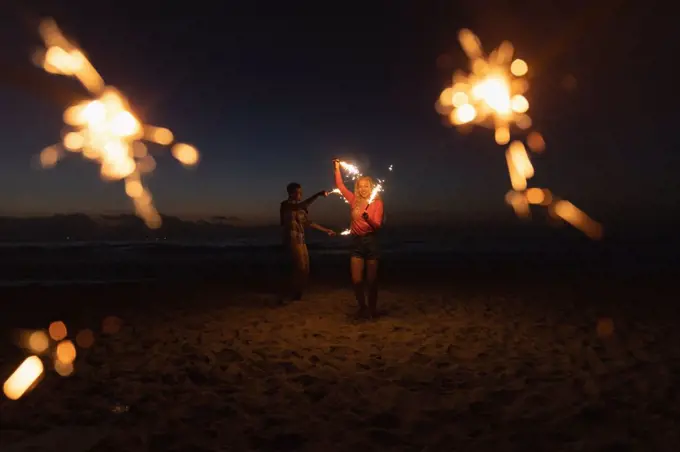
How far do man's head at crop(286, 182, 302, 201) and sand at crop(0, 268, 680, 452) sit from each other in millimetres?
1982

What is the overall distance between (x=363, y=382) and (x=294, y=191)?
488 centimetres

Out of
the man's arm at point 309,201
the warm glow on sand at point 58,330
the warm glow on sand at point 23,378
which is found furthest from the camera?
the man's arm at point 309,201

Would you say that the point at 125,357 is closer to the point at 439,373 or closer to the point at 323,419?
the point at 323,419

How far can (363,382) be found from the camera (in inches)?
218

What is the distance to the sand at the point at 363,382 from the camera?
4.20m

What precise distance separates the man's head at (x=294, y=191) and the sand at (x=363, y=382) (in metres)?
1.98

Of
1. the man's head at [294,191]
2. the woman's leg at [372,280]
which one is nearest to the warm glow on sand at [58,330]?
the man's head at [294,191]

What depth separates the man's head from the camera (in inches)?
386

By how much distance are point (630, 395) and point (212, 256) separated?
→ 23870 mm

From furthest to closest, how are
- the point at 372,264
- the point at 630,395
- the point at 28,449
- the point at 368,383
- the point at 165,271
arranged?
the point at 165,271 → the point at 372,264 → the point at 368,383 → the point at 630,395 → the point at 28,449

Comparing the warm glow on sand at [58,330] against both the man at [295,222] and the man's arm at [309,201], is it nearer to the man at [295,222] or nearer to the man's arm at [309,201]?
the man at [295,222]

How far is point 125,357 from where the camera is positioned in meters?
6.70

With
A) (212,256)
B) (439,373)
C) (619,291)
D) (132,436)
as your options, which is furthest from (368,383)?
(212,256)

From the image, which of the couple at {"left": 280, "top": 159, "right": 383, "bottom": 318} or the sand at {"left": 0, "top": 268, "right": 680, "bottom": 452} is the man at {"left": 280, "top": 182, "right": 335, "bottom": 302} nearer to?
the couple at {"left": 280, "top": 159, "right": 383, "bottom": 318}
